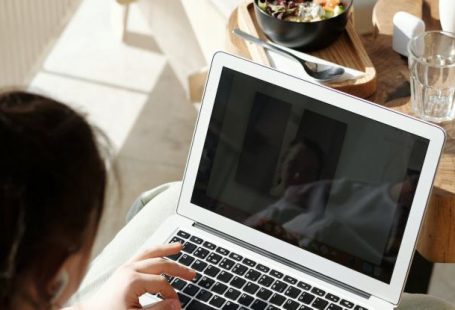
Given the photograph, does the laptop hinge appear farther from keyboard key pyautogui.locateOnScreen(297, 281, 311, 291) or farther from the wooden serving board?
the wooden serving board

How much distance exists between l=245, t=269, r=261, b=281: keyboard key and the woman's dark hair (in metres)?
0.36

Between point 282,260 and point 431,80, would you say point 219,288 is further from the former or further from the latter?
point 431,80

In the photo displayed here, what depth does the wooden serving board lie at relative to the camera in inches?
54.7

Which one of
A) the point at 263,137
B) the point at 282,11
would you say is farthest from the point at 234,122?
the point at 282,11

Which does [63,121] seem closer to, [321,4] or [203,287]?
[203,287]

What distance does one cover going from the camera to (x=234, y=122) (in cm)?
119

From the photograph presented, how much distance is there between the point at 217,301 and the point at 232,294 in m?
0.02

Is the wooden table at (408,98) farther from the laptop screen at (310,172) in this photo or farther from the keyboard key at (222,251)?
the keyboard key at (222,251)

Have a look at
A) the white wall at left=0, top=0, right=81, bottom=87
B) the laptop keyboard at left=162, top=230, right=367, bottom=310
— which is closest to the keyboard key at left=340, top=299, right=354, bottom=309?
the laptop keyboard at left=162, top=230, right=367, bottom=310

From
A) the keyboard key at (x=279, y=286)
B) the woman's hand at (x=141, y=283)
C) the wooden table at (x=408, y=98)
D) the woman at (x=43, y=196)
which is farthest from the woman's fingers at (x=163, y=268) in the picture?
the wooden table at (x=408, y=98)

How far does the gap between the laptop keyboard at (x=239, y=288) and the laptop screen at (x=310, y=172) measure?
5cm

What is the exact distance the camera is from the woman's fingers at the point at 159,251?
1166mm

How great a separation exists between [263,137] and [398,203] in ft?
0.62

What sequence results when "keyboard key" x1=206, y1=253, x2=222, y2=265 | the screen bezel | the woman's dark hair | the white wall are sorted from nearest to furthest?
1. the woman's dark hair
2. the screen bezel
3. "keyboard key" x1=206, y1=253, x2=222, y2=265
4. the white wall
